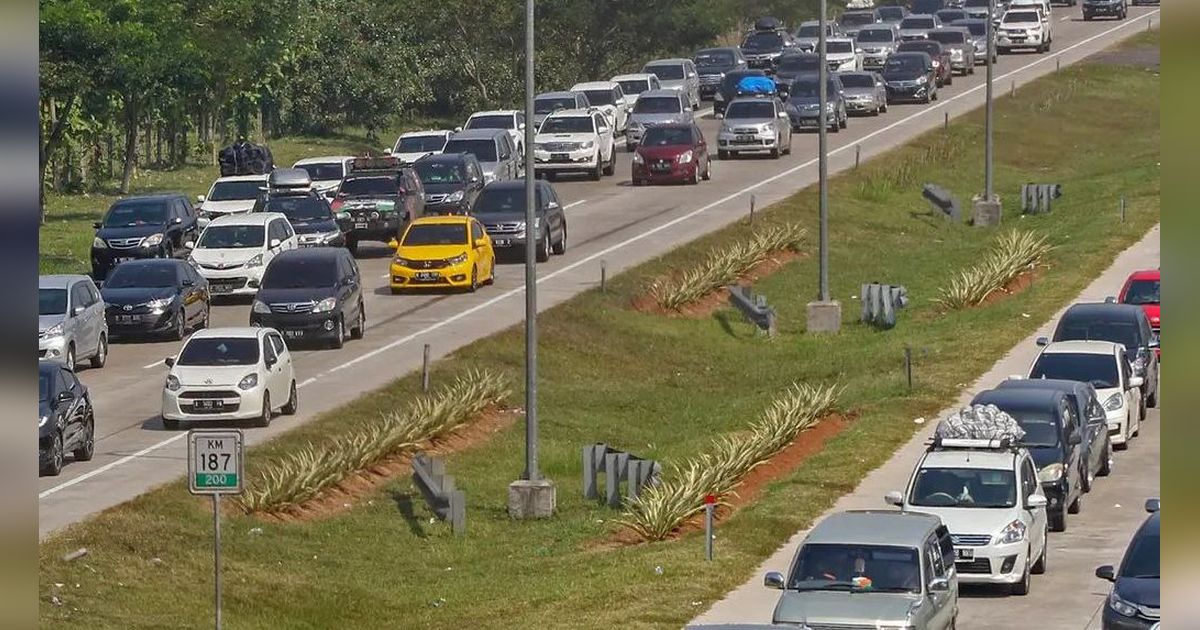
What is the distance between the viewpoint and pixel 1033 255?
2073 inches

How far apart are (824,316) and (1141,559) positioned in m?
27.6

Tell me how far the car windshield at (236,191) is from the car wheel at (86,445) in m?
22.3

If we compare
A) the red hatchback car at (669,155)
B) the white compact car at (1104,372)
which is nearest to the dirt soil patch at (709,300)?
the red hatchback car at (669,155)

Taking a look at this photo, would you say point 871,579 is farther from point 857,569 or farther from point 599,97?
point 599,97

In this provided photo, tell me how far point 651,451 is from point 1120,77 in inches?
2409

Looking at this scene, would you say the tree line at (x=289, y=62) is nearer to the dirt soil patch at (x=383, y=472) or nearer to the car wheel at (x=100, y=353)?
the car wheel at (x=100, y=353)

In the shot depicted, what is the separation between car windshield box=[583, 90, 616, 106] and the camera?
242 ft

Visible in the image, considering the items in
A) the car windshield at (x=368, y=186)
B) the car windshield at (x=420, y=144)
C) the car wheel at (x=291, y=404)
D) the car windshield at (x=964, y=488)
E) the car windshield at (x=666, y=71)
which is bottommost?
the car wheel at (x=291, y=404)

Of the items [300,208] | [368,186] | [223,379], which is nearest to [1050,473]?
[223,379]

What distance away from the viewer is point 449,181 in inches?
2168

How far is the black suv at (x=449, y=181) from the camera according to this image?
5429 cm

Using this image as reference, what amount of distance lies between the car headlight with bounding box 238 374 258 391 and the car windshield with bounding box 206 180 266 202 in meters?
20.0

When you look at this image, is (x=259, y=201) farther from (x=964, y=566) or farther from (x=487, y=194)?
(x=964, y=566)

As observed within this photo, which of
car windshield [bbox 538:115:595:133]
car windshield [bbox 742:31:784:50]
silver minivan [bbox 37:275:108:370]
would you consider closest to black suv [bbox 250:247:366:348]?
silver minivan [bbox 37:275:108:370]
